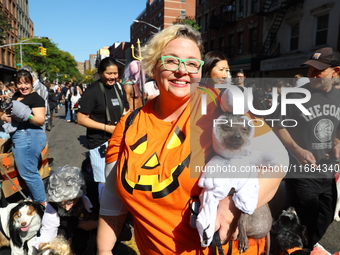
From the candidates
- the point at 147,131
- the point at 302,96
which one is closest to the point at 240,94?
the point at 147,131

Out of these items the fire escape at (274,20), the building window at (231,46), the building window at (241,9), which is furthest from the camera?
the building window at (231,46)

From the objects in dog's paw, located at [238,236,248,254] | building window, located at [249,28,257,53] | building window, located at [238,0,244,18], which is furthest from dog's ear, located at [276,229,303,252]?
building window, located at [238,0,244,18]

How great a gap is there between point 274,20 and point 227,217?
20.4 meters

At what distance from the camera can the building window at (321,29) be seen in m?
15.0

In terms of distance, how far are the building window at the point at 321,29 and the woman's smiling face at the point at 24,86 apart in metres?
16.7

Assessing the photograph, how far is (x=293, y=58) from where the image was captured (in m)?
16.4

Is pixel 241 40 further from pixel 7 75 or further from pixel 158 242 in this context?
pixel 7 75

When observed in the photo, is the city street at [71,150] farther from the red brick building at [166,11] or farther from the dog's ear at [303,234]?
the red brick building at [166,11]

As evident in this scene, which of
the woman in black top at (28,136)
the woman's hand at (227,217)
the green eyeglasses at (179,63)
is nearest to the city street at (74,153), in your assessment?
the woman in black top at (28,136)

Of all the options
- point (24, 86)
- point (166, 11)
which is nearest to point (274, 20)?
point (24, 86)

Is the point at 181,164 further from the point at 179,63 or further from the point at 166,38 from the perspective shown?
the point at 166,38

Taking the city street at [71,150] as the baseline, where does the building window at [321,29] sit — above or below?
above

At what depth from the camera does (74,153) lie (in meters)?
7.24

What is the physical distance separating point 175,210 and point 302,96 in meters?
1.55
